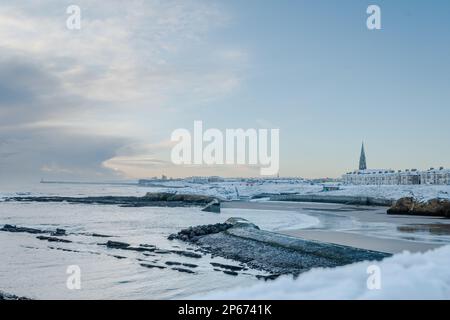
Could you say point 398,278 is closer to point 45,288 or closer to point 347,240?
point 45,288

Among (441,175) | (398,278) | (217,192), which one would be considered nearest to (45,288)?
(398,278)

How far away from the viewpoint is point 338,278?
12.0 metres

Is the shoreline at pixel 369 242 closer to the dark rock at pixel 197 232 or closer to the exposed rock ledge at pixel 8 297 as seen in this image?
the dark rock at pixel 197 232

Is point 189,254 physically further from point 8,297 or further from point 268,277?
point 8,297

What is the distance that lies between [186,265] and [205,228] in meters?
11.2

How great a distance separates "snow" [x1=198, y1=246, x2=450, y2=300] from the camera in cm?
977

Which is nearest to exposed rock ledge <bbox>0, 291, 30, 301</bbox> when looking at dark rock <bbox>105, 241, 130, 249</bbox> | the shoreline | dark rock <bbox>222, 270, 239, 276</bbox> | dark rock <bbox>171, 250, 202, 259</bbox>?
dark rock <bbox>222, 270, 239, 276</bbox>

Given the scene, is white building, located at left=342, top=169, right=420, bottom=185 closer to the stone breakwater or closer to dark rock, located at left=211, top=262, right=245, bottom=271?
the stone breakwater

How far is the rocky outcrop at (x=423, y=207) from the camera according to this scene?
4784cm

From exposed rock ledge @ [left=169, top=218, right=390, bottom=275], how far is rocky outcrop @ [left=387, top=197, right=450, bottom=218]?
27196 millimetres

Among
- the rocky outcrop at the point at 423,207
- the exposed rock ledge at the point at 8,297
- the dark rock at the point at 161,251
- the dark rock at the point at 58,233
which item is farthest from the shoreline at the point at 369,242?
the rocky outcrop at the point at 423,207
